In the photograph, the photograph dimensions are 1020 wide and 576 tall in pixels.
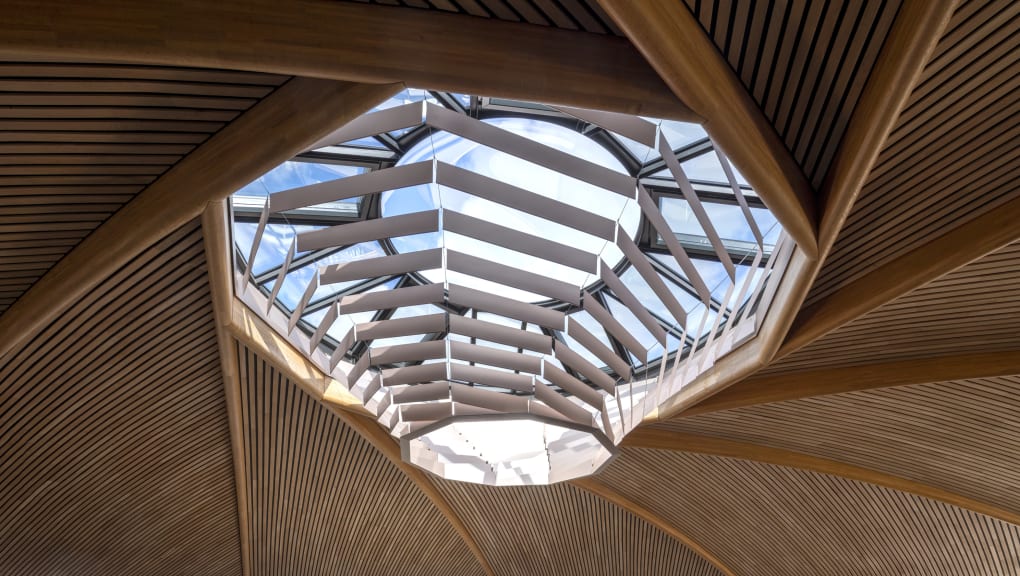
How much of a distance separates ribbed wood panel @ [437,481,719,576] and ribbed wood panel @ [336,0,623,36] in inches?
456

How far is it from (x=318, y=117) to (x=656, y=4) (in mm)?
2535

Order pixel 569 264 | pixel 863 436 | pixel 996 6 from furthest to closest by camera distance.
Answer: pixel 863 436 → pixel 569 264 → pixel 996 6

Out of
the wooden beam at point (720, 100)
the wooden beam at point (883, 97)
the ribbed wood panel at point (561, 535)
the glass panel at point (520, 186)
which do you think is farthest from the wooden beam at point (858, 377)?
the ribbed wood panel at point (561, 535)

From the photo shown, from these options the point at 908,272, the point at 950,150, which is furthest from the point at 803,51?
the point at 908,272

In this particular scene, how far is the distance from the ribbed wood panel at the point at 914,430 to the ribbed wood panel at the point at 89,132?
27.2 ft

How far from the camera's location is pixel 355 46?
5.59 m

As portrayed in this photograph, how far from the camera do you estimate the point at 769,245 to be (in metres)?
11.1

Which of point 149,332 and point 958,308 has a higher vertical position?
point 149,332

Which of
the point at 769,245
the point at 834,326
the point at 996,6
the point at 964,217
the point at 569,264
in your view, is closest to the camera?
the point at 996,6

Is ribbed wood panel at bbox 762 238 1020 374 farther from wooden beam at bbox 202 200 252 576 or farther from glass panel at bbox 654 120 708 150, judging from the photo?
wooden beam at bbox 202 200 252 576

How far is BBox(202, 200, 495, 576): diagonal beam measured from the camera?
9219 mm

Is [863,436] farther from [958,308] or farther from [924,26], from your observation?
[924,26]

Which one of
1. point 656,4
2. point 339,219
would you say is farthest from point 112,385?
point 656,4

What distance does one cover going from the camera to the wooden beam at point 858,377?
1036cm
